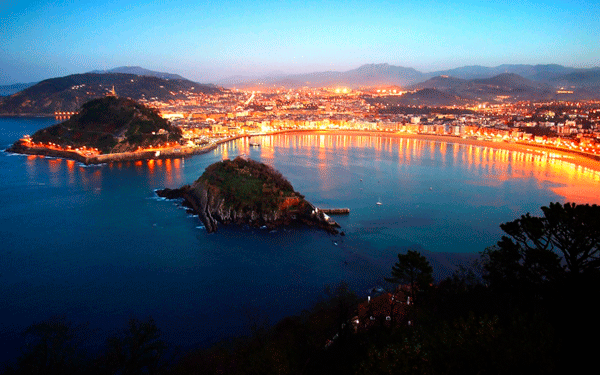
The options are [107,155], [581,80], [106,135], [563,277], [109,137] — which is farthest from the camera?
[581,80]

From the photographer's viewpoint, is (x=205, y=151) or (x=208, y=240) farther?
(x=205, y=151)

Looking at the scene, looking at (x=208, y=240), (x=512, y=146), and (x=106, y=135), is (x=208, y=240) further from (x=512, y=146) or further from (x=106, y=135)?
(x=512, y=146)

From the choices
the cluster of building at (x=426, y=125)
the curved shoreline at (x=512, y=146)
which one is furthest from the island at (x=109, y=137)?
the curved shoreline at (x=512, y=146)

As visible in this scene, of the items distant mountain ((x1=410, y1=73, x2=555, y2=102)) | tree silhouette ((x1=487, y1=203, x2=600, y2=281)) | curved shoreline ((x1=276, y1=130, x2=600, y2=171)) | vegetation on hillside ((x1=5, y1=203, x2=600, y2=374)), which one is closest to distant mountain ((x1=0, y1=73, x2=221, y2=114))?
curved shoreline ((x1=276, y1=130, x2=600, y2=171))

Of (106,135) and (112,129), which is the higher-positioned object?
(112,129)

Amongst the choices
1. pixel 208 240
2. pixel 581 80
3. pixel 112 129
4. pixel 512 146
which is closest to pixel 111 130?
pixel 112 129

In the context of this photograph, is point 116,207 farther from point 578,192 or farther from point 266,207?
point 578,192

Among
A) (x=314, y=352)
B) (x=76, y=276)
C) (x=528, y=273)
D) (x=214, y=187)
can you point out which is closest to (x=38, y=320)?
(x=76, y=276)
